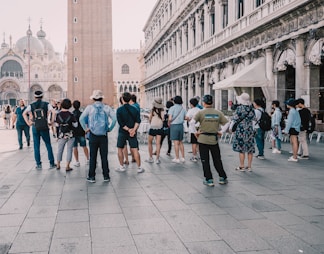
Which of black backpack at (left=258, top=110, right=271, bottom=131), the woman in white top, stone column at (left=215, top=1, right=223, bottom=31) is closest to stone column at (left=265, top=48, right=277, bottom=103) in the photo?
black backpack at (left=258, top=110, right=271, bottom=131)

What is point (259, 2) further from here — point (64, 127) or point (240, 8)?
point (64, 127)

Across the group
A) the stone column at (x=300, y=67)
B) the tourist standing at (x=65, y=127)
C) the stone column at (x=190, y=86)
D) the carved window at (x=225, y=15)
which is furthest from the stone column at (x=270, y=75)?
the stone column at (x=190, y=86)

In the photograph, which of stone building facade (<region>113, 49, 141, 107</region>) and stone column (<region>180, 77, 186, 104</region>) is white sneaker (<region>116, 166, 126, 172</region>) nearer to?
stone column (<region>180, 77, 186, 104</region>)

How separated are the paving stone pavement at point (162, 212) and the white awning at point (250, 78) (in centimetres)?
752

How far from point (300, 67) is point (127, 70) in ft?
257

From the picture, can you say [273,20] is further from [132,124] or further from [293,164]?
[132,124]

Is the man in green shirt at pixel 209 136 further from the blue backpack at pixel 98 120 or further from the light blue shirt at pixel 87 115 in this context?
the blue backpack at pixel 98 120

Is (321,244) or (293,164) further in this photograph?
(293,164)

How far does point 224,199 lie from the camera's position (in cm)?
651

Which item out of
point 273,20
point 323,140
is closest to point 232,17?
point 273,20

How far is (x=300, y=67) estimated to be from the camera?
15875mm

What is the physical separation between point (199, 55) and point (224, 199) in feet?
77.3

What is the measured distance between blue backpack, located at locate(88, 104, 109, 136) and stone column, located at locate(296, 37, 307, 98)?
9.84 m

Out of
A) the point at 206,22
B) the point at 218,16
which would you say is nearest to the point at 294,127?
the point at 218,16
